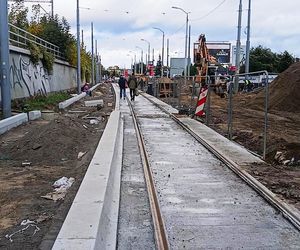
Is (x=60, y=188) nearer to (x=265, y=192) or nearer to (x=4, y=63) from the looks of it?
(x=265, y=192)

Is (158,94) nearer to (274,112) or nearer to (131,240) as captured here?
(274,112)

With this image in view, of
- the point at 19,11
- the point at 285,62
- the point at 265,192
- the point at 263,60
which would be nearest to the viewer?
the point at 265,192

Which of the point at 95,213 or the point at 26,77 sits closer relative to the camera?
the point at 95,213

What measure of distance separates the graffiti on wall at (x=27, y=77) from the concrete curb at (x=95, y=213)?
49.9ft

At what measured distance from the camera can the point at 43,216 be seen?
6.42 meters

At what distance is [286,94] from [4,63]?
56.2 feet

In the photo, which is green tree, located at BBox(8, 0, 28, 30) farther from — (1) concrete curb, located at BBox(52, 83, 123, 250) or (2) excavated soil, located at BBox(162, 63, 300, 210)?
(1) concrete curb, located at BBox(52, 83, 123, 250)

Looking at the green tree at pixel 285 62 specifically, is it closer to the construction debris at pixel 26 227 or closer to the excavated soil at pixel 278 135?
the excavated soil at pixel 278 135

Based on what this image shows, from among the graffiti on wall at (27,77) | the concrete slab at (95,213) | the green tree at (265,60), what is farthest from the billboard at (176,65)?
the concrete slab at (95,213)

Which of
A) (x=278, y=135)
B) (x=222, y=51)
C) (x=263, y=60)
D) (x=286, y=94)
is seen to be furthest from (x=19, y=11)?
(x=222, y=51)

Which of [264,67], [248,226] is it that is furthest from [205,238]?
[264,67]

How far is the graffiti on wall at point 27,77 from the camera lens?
23.2 m

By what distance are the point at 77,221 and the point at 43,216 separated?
1164mm

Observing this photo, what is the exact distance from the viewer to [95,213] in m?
5.76
